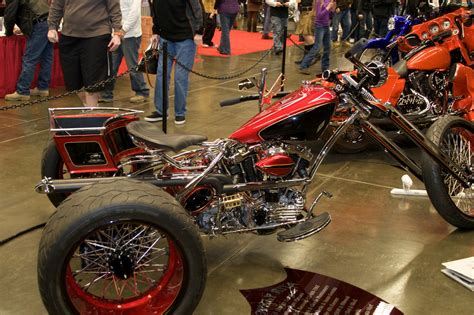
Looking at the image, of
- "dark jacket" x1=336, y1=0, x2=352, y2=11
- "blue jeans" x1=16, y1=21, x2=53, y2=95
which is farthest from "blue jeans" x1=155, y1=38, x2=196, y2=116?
"dark jacket" x1=336, y1=0, x2=352, y2=11

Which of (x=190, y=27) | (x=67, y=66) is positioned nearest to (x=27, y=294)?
(x=67, y=66)

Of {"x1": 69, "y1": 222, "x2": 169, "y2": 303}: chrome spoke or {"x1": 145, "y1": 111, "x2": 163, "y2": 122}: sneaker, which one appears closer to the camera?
{"x1": 69, "y1": 222, "x2": 169, "y2": 303}: chrome spoke

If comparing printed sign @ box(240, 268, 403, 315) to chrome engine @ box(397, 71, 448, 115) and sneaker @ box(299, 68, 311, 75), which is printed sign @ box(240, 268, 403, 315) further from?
sneaker @ box(299, 68, 311, 75)

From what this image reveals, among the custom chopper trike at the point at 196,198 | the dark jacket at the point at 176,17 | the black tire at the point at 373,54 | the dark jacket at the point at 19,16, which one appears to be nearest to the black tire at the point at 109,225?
the custom chopper trike at the point at 196,198

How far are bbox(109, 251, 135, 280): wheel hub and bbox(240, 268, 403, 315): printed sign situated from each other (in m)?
0.68

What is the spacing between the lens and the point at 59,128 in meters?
3.15

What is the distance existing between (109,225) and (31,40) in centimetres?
545

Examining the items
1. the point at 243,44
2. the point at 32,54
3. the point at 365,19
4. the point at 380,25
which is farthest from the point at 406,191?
the point at 365,19

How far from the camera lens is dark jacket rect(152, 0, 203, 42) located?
232 inches

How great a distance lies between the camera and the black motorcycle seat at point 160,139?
2.73 meters

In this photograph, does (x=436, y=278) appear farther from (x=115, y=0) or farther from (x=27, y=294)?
(x=115, y=0)

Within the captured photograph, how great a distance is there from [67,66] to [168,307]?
10.7 feet

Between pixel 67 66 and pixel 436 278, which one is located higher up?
pixel 67 66

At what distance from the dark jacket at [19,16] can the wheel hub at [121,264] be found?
5.23 metres
